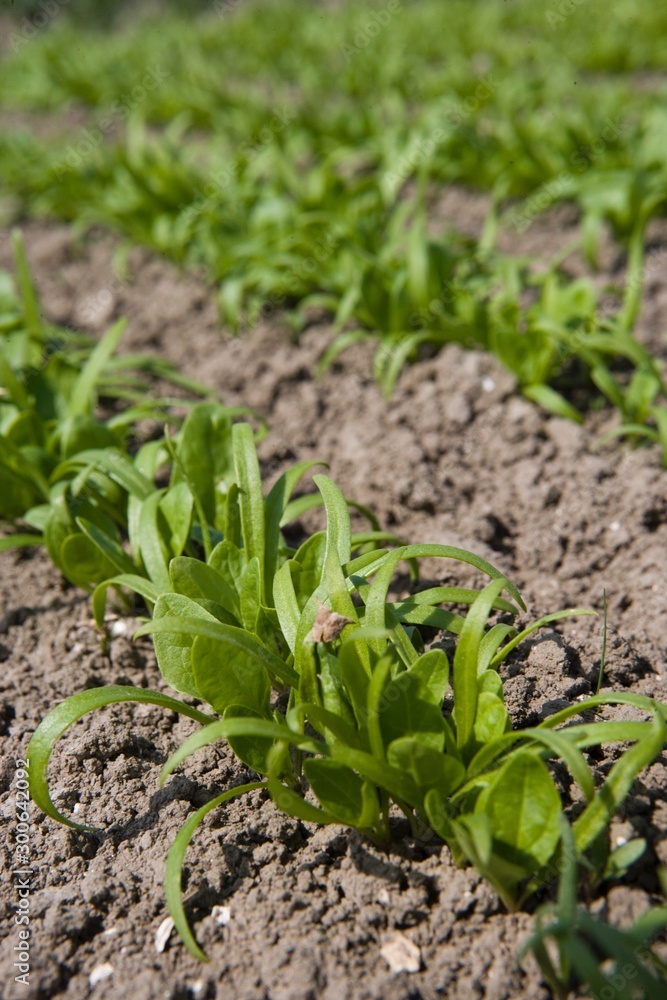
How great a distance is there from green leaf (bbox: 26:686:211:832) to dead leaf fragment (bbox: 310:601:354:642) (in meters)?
0.38

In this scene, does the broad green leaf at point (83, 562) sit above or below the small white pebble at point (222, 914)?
above

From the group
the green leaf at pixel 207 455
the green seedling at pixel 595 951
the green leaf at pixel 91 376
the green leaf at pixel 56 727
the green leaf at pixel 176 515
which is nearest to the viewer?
the green seedling at pixel 595 951

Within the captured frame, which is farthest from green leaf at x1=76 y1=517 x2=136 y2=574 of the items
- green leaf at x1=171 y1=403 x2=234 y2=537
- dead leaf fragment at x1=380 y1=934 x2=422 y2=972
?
dead leaf fragment at x1=380 y1=934 x2=422 y2=972

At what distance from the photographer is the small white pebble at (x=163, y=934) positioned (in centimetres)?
160

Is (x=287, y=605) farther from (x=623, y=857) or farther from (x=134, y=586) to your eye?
(x=623, y=857)

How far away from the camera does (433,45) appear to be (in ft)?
23.3

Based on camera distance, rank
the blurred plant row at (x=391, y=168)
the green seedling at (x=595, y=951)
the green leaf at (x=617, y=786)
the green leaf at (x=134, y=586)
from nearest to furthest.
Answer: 1. the green seedling at (x=595, y=951)
2. the green leaf at (x=617, y=786)
3. the green leaf at (x=134, y=586)
4. the blurred plant row at (x=391, y=168)

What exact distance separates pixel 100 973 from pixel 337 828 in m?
0.52

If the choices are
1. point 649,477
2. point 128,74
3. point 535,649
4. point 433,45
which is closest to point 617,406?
point 649,477

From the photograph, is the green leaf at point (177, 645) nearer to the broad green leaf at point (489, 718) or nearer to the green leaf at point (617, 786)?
the broad green leaf at point (489, 718)

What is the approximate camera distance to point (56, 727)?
65.7 inches

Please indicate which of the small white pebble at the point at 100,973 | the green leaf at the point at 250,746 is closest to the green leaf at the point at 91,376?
the green leaf at the point at 250,746

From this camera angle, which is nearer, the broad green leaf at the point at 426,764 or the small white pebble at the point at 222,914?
the broad green leaf at the point at 426,764

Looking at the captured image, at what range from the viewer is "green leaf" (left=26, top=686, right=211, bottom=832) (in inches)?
65.2
